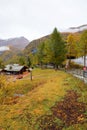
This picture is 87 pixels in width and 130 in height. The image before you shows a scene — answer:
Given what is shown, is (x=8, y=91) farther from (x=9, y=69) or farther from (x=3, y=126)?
(x=9, y=69)

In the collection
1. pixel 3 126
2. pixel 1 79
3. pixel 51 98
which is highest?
pixel 1 79

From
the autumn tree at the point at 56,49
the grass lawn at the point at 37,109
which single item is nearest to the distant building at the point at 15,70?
the autumn tree at the point at 56,49

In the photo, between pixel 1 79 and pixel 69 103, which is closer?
pixel 69 103

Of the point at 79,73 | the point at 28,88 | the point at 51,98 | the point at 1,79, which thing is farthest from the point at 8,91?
the point at 79,73

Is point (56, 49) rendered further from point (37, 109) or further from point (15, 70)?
point (37, 109)

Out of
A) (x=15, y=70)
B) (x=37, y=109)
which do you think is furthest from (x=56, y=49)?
(x=37, y=109)

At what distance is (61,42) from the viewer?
74750mm

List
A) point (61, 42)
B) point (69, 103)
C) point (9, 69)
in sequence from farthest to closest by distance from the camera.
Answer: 1. point (9, 69)
2. point (61, 42)
3. point (69, 103)

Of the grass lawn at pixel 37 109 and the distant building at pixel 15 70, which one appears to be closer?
the grass lawn at pixel 37 109

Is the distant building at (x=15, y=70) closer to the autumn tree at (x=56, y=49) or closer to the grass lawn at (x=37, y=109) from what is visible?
the autumn tree at (x=56, y=49)

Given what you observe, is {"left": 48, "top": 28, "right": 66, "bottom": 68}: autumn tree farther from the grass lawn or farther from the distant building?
the distant building

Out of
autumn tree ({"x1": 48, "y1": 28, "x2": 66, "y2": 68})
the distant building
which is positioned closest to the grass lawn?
autumn tree ({"x1": 48, "y1": 28, "x2": 66, "y2": 68})

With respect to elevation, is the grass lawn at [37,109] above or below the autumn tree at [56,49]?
below

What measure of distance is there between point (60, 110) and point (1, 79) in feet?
36.4
